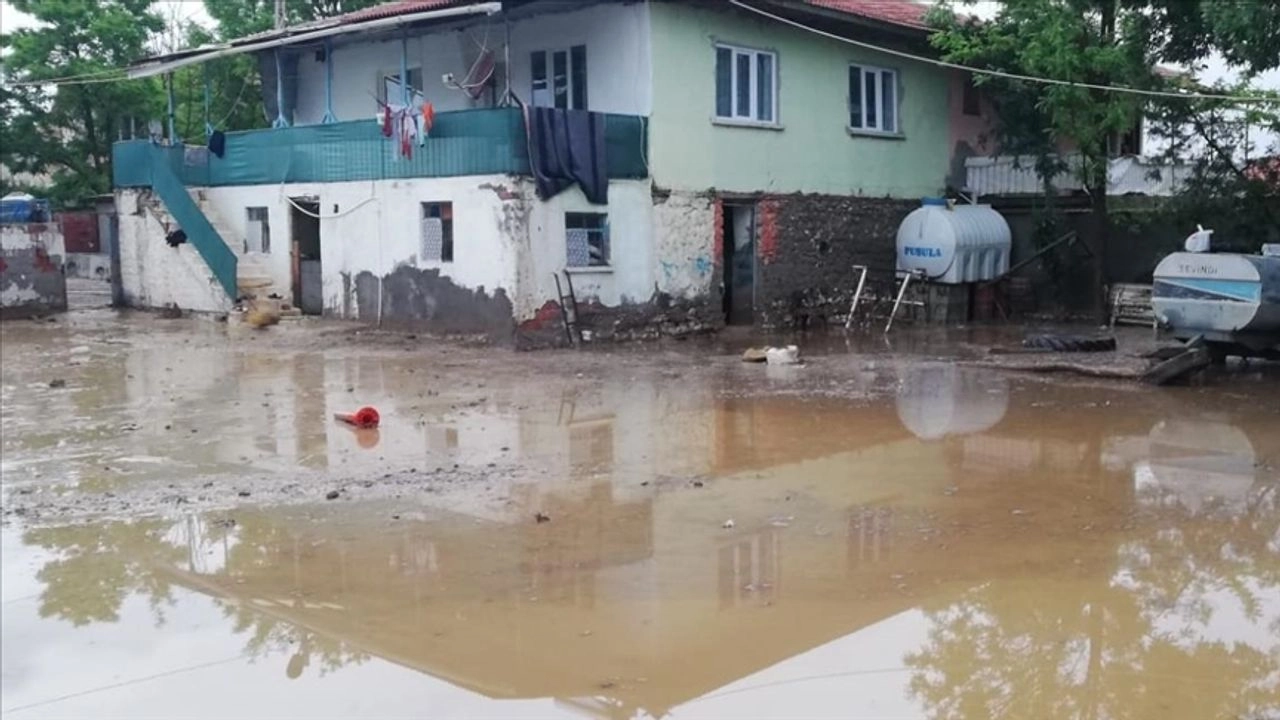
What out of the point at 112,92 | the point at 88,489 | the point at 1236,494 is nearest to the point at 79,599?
the point at 88,489

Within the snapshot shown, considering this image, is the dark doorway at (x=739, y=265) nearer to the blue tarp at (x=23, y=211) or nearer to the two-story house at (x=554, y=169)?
the two-story house at (x=554, y=169)

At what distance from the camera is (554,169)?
58.3ft

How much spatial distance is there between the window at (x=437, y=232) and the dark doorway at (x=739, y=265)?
4.91 m

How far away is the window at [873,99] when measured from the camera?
73.7 ft

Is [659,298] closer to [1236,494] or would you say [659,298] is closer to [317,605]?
[1236,494]

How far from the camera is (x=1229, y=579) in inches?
265

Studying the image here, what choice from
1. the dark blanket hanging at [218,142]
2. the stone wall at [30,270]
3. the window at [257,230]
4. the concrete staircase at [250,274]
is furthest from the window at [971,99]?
the stone wall at [30,270]

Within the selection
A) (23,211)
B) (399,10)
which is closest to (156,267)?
(23,211)

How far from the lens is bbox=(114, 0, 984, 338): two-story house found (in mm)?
18188

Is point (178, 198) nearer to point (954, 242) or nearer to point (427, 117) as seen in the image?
point (427, 117)

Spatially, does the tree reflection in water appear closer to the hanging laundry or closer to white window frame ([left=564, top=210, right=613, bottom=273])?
white window frame ([left=564, top=210, right=613, bottom=273])

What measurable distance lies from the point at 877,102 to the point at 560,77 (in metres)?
6.51

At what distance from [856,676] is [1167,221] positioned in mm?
18168

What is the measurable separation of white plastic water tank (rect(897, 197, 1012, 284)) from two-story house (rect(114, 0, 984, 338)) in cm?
87
